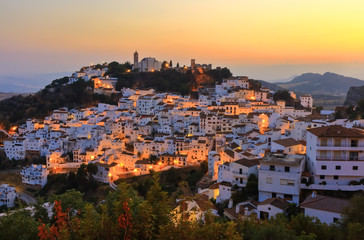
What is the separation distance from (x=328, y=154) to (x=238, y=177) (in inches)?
163

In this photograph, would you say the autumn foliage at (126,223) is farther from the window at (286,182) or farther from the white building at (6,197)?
the white building at (6,197)

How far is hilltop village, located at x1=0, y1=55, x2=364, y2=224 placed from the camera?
13695mm

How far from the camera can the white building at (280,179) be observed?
1334 centimetres

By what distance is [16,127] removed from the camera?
4238 centimetres

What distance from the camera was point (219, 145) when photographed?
89.8 ft

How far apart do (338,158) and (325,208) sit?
351cm

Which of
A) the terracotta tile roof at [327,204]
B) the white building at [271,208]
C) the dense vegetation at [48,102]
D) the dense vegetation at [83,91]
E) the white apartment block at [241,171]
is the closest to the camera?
the terracotta tile roof at [327,204]

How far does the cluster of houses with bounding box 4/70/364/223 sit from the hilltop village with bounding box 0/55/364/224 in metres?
0.04

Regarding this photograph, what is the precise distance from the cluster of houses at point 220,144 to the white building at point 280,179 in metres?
0.04

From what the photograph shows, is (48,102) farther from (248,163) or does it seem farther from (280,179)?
(280,179)

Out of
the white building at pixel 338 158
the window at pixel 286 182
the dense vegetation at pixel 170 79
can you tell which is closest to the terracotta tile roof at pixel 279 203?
the window at pixel 286 182

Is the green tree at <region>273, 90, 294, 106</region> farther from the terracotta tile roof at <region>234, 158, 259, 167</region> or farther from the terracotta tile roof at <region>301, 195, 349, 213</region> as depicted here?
the terracotta tile roof at <region>301, 195, 349, 213</region>

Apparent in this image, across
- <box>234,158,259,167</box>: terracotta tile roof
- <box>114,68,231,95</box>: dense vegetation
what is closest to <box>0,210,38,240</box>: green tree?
<box>234,158,259,167</box>: terracotta tile roof

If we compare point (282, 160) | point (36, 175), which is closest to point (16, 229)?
point (282, 160)
